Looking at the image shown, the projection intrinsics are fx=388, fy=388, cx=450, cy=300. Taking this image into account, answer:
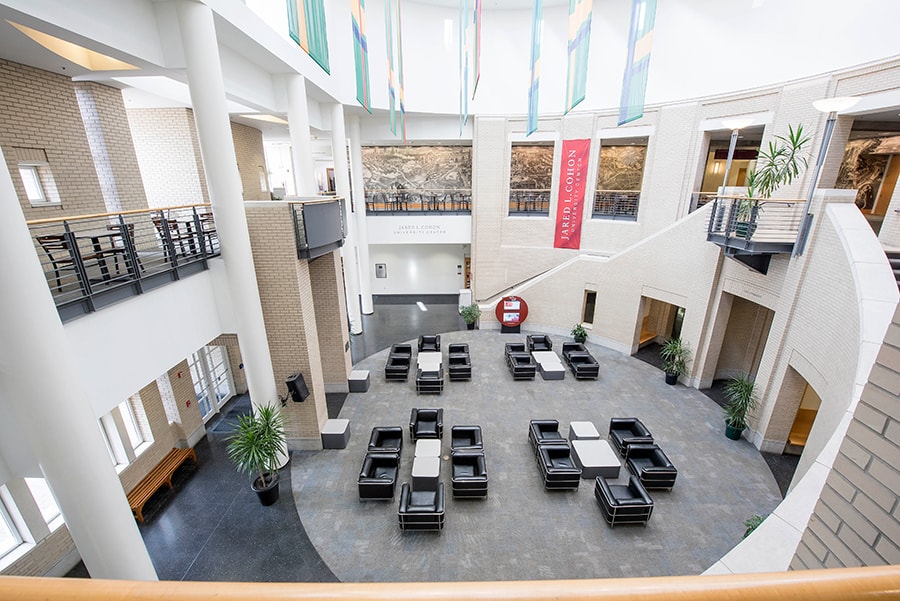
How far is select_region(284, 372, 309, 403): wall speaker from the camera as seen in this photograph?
7664 mm

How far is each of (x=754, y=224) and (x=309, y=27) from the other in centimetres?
897

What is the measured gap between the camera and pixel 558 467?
729cm

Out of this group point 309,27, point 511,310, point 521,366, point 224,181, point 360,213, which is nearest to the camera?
point 224,181

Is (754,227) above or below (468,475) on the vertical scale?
above

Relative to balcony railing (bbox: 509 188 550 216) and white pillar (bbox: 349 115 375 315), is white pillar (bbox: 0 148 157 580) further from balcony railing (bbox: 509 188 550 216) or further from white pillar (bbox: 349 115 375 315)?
balcony railing (bbox: 509 188 550 216)

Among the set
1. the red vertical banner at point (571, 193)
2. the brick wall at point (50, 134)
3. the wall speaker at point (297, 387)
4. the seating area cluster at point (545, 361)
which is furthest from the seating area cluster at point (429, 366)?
the brick wall at point (50, 134)

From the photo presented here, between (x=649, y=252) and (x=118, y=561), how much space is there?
13.0 meters

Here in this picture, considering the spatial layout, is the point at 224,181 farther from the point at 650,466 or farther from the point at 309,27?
the point at 650,466

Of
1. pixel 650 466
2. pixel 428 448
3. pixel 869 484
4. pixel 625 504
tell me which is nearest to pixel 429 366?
pixel 428 448

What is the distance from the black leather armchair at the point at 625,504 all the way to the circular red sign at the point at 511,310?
792cm

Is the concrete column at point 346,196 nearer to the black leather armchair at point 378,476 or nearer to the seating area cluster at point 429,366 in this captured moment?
the seating area cluster at point 429,366

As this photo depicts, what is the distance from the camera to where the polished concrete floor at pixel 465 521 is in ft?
19.4

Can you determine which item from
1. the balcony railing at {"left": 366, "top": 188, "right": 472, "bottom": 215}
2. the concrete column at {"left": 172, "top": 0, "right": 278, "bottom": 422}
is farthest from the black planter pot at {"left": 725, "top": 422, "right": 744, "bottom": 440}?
the balcony railing at {"left": 366, "top": 188, "right": 472, "bottom": 215}

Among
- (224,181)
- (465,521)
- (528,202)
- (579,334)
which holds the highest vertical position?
(224,181)
